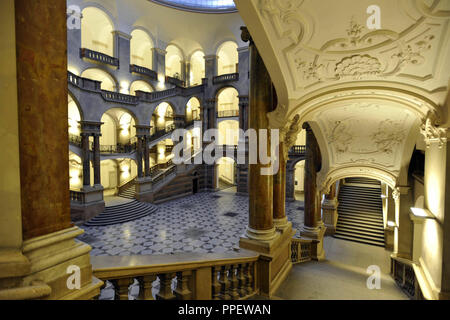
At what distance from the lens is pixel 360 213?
14711 mm

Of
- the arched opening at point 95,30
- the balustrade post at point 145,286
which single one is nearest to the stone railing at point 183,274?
the balustrade post at point 145,286

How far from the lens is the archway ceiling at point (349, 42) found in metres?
2.76

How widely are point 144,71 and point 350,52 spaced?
60.5ft

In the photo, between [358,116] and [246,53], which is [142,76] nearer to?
[246,53]

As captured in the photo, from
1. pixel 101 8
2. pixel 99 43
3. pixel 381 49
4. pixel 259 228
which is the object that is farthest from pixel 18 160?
pixel 99 43

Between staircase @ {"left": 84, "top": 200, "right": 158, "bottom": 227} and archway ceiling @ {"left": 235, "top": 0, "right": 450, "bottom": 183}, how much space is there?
1120 centimetres

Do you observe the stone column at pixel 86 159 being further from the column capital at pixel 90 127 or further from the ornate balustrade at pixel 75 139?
the ornate balustrade at pixel 75 139

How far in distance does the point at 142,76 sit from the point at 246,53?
350 inches

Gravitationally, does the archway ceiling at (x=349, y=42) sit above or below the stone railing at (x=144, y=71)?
below

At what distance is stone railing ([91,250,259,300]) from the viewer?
7.32ft

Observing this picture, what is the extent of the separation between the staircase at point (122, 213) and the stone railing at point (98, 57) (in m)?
10.0

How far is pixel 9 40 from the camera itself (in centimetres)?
144

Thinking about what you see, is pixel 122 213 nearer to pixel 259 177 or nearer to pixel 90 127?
pixel 90 127
